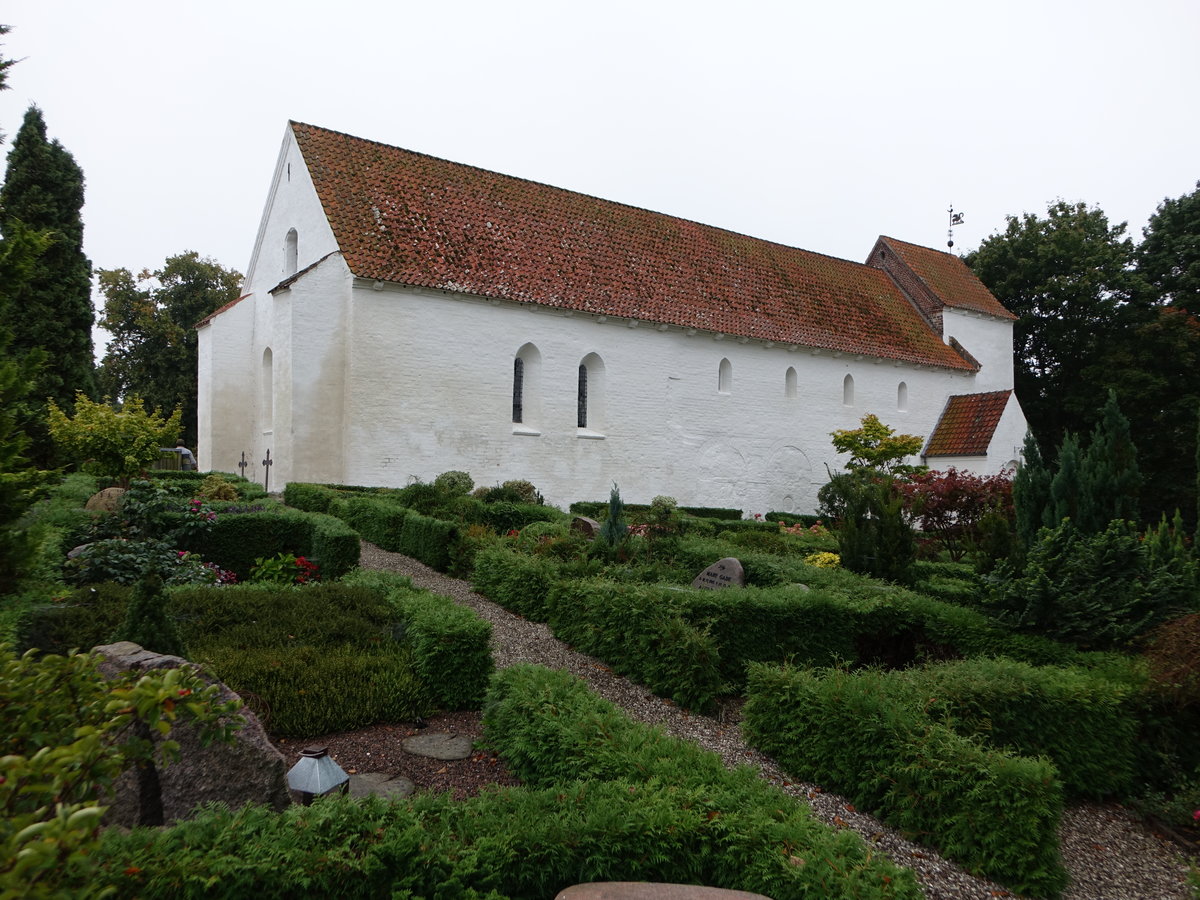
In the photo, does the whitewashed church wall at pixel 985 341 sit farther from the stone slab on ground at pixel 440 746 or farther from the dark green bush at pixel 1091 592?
the stone slab on ground at pixel 440 746

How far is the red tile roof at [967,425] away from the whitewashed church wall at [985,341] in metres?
1.91

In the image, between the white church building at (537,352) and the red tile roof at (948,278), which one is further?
the red tile roof at (948,278)

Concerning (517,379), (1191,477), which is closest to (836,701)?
(517,379)

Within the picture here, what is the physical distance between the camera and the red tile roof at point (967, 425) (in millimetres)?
23688

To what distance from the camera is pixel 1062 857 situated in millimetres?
4195

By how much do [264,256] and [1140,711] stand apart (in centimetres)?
2013

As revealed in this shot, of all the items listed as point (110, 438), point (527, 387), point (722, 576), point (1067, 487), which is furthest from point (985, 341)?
point (110, 438)

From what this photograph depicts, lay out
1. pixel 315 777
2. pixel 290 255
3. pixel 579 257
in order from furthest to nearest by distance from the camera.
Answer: pixel 579 257 → pixel 290 255 → pixel 315 777

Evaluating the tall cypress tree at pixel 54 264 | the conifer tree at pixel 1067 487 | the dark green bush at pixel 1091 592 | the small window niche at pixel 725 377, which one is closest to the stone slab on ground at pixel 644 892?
the dark green bush at pixel 1091 592

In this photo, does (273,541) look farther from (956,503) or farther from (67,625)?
(956,503)

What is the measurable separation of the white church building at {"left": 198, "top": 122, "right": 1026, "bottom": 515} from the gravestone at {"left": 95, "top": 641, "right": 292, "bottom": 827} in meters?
12.5

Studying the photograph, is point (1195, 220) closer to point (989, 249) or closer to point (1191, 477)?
point (989, 249)

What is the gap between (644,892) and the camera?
2814 millimetres

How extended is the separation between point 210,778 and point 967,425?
25165 millimetres
